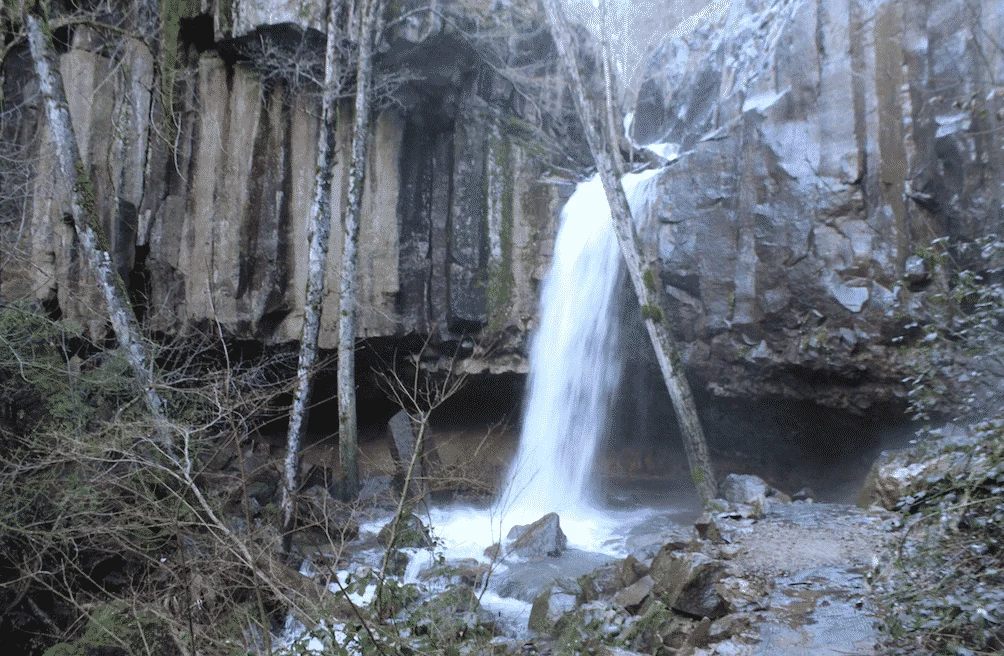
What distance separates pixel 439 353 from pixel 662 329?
4426 millimetres

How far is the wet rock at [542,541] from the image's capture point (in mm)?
8732

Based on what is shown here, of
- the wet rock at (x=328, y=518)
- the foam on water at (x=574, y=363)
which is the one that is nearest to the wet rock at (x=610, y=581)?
the wet rock at (x=328, y=518)

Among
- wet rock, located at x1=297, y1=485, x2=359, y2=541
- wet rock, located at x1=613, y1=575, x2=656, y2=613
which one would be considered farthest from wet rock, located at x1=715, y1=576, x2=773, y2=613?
wet rock, located at x1=297, y1=485, x2=359, y2=541

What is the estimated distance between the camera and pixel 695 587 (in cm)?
496

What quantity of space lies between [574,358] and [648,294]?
246 centimetres

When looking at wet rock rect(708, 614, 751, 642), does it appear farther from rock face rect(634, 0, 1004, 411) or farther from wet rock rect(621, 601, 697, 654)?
rock face rect(634, 0, 1004, 411)

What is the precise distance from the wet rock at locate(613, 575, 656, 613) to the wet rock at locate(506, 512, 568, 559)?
3.00m

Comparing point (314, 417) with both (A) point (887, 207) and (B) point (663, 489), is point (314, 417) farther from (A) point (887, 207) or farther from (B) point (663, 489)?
(A) point (887, 207)

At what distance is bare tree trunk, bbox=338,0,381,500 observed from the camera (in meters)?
9.55

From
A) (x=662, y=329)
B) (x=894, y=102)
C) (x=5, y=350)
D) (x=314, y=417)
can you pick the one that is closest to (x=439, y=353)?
(x=314, y=417)

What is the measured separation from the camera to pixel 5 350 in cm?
693

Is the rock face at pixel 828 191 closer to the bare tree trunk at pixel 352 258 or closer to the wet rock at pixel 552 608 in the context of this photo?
the bare tree trunk at pixel 352 258

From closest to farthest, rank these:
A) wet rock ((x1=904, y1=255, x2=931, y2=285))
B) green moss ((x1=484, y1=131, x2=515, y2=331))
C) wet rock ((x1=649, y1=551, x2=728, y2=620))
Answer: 1. wet rock ((x1=649, y1=551, x2=728, y2=620))
2. wet rock ((x1=904, y1=255, x2=931, y2=285))
3. green moss ((x1=484, y1=131, x2=515, y2=331))

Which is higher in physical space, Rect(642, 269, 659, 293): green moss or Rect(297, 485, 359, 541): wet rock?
Rect(642, 269, 659, 293): green moss
